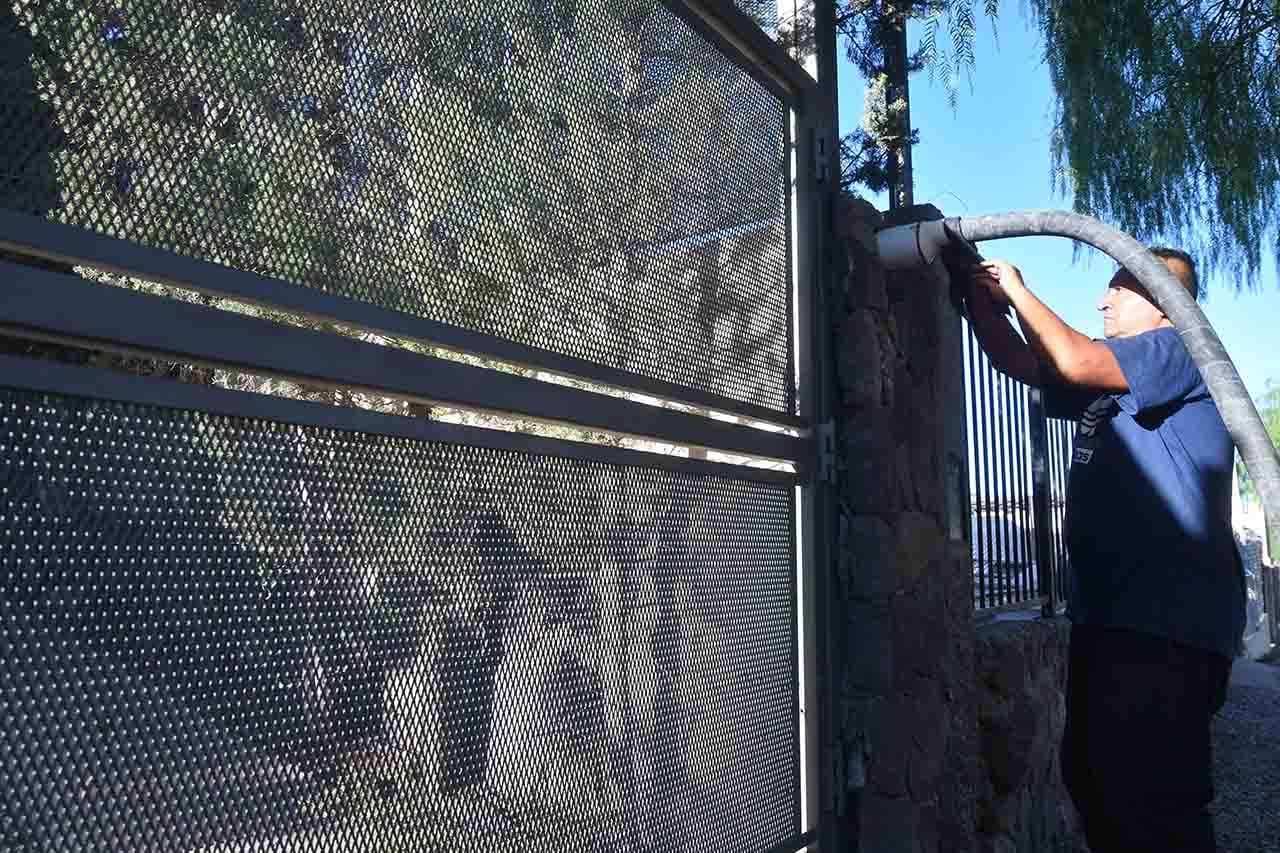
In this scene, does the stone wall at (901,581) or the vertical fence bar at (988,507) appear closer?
the stone wall at (901,581)

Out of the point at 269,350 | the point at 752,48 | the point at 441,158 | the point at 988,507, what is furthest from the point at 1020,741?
the point at 269,350

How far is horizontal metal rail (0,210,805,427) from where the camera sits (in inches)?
46.1

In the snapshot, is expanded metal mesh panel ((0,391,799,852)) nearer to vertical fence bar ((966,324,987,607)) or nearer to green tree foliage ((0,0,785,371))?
green tree foliage ((0,0,785,371))

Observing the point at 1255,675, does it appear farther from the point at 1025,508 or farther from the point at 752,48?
the point at 752,48

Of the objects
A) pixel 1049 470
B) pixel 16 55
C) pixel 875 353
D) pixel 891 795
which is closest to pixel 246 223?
pixel 16 55

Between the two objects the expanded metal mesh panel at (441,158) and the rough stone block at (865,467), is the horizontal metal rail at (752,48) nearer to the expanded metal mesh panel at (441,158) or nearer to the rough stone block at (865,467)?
the expanded metal mesh panel at (441,158)

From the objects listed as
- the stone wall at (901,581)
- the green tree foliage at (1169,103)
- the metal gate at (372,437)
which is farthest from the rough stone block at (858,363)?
the green tree foliage at (1169,103)

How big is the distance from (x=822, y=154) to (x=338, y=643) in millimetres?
2125

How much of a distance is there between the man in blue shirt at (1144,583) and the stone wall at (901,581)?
380 mm

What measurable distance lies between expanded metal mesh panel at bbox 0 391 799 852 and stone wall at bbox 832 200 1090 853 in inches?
31.6

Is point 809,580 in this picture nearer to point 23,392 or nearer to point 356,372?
point 356,372

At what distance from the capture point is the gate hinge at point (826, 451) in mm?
2938

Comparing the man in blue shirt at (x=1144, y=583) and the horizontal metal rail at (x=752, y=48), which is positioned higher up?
the horizontal metal rail at (x=752, y=48)

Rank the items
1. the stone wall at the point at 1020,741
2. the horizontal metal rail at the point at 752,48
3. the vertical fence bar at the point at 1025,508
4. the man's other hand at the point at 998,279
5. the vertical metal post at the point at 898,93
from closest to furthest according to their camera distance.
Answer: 1. the horizontal metal rail at the point at 752,48
2. the man's other hand at the point at 998,279
3. the stone wall at the point at 1020,741
4. the vertical metal post at the point at 898,93
5. the vertical fence bar at the point at 1025,508
